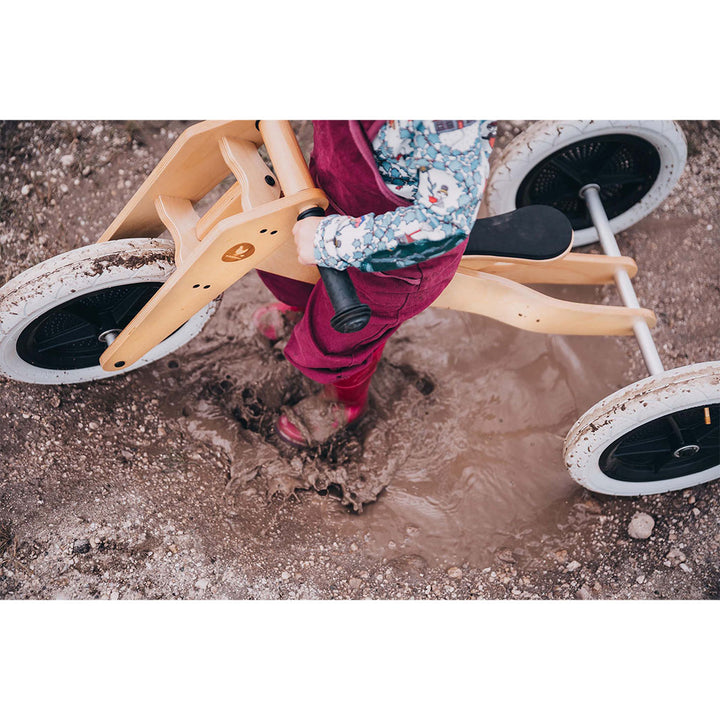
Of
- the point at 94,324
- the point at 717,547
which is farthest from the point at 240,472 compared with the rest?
the point at 717,547

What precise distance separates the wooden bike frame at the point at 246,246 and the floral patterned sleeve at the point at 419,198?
16 centimetres

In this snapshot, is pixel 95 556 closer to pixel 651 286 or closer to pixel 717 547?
pixel 717 547

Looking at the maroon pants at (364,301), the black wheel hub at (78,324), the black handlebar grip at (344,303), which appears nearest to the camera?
the black handlebar grip at (344,303)

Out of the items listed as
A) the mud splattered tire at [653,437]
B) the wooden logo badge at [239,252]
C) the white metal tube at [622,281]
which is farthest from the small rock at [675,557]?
the wooden logo badge at [239,252]

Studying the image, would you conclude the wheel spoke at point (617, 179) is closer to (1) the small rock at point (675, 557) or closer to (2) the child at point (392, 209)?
(2) the child at point (392, 209)

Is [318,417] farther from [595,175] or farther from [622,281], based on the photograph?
[595,175]

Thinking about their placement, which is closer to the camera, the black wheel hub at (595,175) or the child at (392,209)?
the child at (392,209)

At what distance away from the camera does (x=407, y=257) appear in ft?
3.20

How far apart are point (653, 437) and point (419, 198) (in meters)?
0.89

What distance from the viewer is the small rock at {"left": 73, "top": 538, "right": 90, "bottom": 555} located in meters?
1.47

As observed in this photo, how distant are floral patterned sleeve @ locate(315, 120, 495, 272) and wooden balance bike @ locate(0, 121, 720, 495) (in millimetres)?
68

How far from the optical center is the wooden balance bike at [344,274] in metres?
1.19

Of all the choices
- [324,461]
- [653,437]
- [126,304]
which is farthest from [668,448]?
[126,304]

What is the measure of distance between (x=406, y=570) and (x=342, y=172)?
0.98 metres
